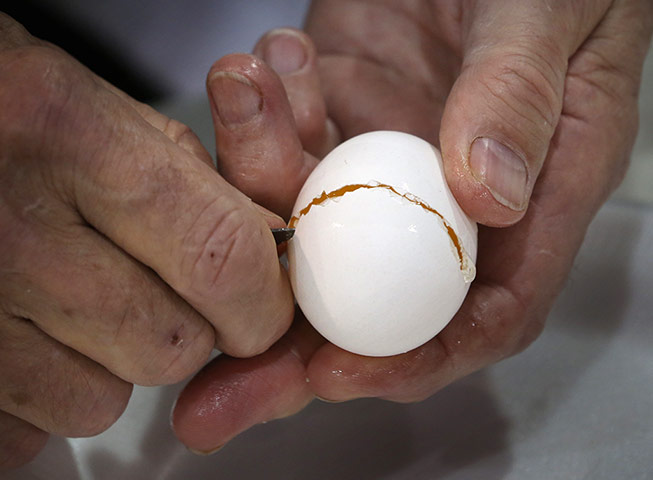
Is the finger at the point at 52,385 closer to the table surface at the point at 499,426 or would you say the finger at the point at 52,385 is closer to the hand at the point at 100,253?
the hand at the point at 100,253

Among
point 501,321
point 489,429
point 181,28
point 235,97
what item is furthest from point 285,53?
point 181,28

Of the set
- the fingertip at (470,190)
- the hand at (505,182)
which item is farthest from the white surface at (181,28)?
the fingertip at (470,190)

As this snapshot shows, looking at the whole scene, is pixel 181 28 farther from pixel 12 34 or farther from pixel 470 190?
pixel 470 190

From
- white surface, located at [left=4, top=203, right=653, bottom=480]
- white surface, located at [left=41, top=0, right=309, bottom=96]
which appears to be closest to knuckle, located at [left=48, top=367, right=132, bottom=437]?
white surface, located at [left=4, top=203, right=653, bottom=480]

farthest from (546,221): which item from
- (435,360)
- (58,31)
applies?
(58,31)

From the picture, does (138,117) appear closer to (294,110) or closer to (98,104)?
(98,104)

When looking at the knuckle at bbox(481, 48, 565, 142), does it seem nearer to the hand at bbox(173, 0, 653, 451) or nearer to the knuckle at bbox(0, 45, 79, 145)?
the hand at bbox(173, 0, 653, 451)
